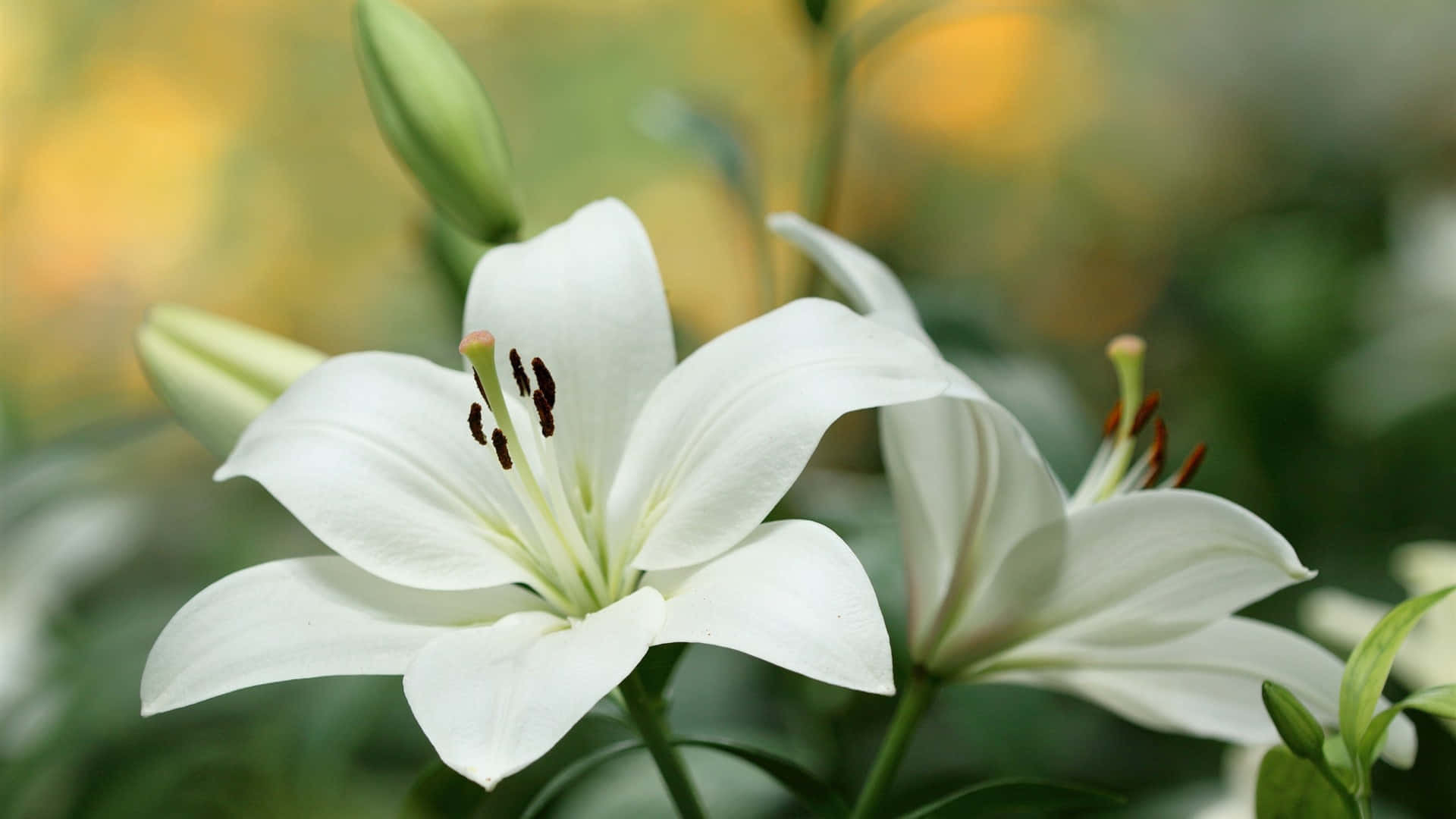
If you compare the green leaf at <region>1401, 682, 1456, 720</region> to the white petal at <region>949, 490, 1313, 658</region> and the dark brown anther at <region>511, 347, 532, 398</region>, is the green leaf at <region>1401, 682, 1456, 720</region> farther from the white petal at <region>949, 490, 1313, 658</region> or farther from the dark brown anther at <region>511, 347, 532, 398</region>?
the dark brown anther at <region>511, 347, 532, 398</region>

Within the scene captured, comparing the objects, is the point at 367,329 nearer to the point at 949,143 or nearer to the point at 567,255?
the point at 949,143

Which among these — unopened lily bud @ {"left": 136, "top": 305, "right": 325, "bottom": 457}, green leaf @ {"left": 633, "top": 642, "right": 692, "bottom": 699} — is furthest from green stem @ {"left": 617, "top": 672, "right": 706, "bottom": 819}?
unopened lily bud @ {"left": 136, "top": 305, "right": 325, "bottom": 457}

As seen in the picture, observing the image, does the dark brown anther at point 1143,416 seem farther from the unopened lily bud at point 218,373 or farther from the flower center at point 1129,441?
the unopened lily bud at point 218,373

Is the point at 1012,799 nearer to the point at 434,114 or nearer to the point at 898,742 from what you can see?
the point at 898,742

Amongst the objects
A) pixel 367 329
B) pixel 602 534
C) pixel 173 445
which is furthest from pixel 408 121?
pixel 173 445

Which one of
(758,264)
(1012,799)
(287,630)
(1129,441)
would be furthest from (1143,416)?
(758,264)

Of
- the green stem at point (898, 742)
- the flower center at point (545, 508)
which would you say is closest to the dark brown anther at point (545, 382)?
the flower center at point (545, 508)
